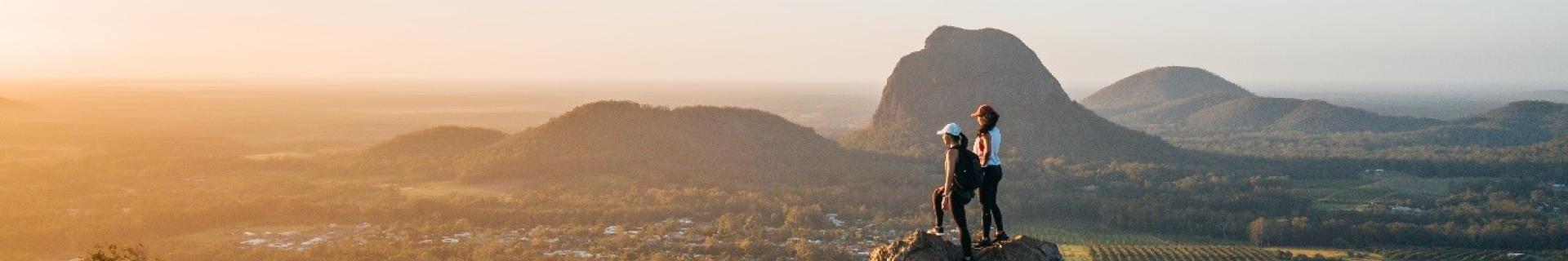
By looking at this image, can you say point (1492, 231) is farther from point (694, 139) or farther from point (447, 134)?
point (447, 134)

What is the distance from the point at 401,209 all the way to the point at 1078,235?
49033 millimetres

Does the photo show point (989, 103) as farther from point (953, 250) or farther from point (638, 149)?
point (953, 250)

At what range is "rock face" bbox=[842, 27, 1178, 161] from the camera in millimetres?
140875

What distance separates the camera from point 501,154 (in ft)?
390

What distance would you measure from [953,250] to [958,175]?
8.28 feet

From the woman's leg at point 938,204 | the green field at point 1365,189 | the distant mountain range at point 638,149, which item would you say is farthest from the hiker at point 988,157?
the green field at point 1365,189

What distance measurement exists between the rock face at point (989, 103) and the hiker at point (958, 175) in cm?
11578

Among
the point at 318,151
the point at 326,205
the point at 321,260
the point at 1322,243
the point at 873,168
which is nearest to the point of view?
the point at 321,260

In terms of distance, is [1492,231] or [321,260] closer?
[321,260]

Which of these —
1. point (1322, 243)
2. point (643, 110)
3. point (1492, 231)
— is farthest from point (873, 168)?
point (1492, 231)

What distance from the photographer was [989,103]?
508ft

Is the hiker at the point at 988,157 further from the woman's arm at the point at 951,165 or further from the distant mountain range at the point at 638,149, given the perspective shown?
the distant mountain range at the point at 638,149

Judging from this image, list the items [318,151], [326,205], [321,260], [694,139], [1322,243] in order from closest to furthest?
[321,260], [1322,243], [326,205], [694,139], [318,151]

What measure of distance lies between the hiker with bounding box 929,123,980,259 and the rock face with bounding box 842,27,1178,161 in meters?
116
